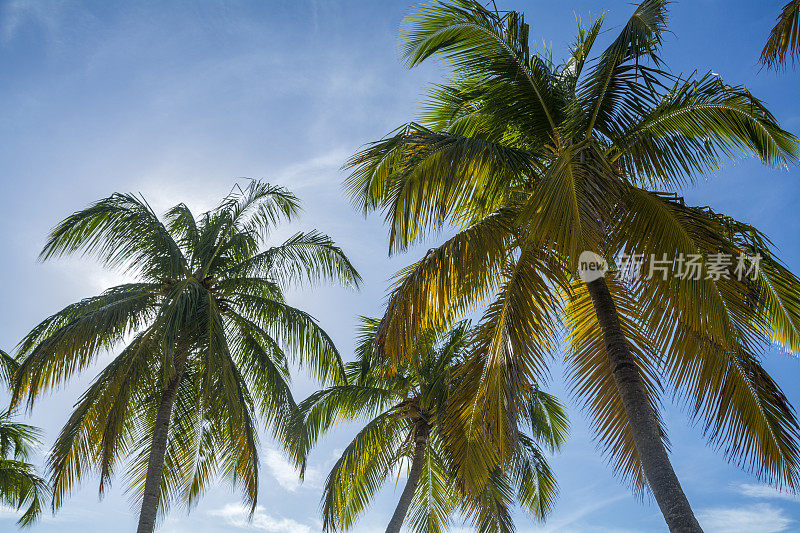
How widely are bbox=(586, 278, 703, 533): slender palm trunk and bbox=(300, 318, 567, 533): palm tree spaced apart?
6.07 m

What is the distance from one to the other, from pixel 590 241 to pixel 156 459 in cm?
831

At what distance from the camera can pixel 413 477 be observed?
13.8m

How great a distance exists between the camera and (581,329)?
8422 millimetres

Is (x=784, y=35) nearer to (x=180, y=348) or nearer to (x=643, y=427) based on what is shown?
(x=643, y=427)

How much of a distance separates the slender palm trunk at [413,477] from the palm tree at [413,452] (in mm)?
20

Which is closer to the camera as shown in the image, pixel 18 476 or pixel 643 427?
pixel 643 427

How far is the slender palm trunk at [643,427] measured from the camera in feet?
19.1

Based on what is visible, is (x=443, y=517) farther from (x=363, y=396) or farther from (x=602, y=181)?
(x=602, y=181)

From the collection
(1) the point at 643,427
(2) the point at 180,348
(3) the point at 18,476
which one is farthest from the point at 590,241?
(3) the point at 18,476

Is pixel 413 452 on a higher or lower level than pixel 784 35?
lower

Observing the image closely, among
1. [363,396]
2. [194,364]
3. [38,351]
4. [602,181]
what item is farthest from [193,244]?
[602,181]

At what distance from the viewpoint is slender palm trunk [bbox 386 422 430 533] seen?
13.6 m

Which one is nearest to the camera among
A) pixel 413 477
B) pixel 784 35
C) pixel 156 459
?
pixel 784 35

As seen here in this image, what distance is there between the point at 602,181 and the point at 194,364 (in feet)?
27.4
